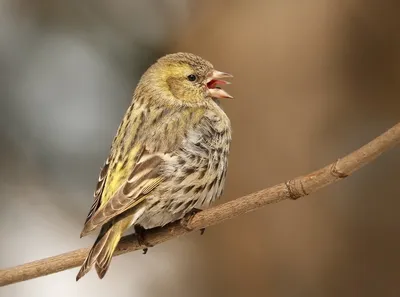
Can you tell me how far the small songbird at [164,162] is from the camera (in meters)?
2.83

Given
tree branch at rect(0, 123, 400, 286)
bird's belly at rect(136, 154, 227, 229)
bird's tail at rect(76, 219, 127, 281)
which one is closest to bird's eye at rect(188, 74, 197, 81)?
bird's belly at rect(136, 154, 227, 229)

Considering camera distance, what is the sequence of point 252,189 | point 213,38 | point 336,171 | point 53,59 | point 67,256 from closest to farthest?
1. point 336,171
2. point 67,256
3. point 252,189
4. point 213,38
5. point 53,59

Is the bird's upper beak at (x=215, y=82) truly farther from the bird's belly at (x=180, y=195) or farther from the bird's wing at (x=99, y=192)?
the bird's wing at (x=99, y=192)

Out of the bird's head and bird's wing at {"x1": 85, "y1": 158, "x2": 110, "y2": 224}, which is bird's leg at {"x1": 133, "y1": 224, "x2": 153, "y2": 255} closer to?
bird's wing at {"x1": 85, "y1": 158, "x2": 110, "y2": 224}

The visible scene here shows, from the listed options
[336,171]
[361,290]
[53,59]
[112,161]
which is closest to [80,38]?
[53,59]

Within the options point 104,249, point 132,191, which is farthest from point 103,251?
point 132,191

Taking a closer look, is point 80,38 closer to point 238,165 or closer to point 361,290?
point 238,165

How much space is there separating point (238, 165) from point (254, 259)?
2.12ft

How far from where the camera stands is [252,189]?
517 cm

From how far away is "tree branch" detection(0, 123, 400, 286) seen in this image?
223 cm

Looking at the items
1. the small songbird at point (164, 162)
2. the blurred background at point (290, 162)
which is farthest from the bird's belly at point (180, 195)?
the blurred background at point (290, 162)

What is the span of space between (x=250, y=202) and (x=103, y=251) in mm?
552

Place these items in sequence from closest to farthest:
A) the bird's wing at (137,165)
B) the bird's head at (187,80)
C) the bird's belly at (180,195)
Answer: the bird's wing at (137,165) → the bird's belly at (180,195) → the bird's head at (187,80)

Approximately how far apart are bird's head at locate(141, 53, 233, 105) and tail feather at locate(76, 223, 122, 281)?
72cm
